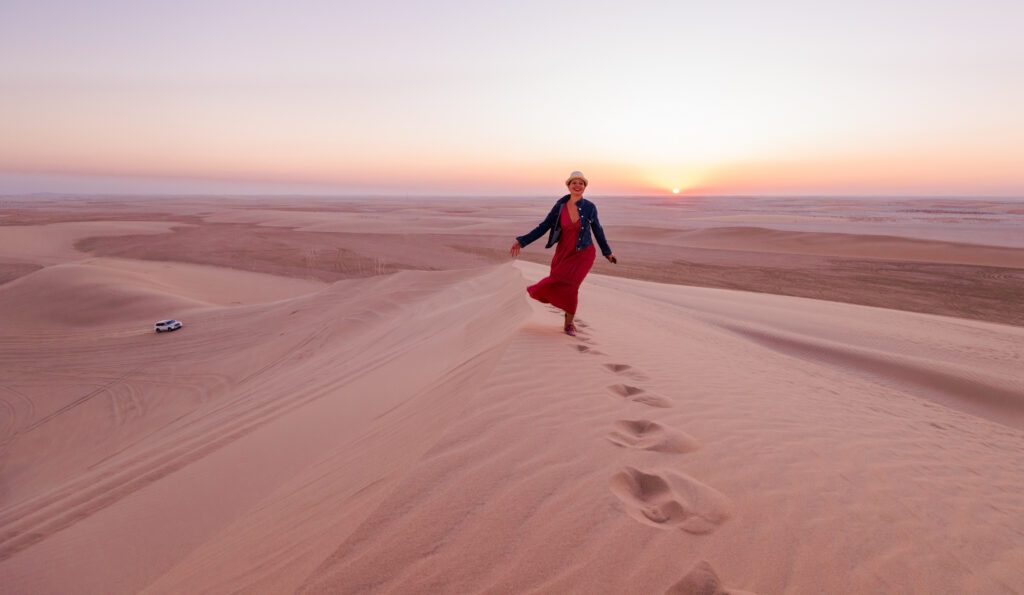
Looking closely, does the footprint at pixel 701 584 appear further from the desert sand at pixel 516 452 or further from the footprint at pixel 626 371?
the footprint at pixel 626 371

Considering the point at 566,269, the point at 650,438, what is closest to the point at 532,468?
the point at 650,438

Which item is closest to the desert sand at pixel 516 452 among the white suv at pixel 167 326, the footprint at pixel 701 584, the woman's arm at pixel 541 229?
the footprint at pixel 701 584

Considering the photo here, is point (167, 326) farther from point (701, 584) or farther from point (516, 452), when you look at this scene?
point (701, 584)

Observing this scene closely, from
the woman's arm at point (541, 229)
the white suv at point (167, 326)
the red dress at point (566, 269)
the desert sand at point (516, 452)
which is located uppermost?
the woman's arm at point (541, 229)

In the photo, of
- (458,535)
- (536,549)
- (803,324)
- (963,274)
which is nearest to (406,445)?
(458,535)

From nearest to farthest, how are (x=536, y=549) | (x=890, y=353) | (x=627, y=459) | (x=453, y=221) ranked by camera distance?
1. (x=536, y=549)
2. (x=627, y=459)
3. (x=890, y=353)
4. (x=453, y=221)

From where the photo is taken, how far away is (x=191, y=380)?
7.61m

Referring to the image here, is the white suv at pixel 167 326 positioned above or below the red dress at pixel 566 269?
below

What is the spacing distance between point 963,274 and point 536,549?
71.3 feet

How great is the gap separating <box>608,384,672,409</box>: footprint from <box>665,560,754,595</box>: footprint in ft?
5.76

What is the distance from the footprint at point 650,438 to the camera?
109 inches

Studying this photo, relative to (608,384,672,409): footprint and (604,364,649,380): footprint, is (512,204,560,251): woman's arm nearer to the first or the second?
(604,364,649,380): footprint

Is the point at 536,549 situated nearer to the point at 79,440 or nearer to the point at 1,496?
the point at 1,496

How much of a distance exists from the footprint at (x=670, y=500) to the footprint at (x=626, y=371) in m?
1.77
